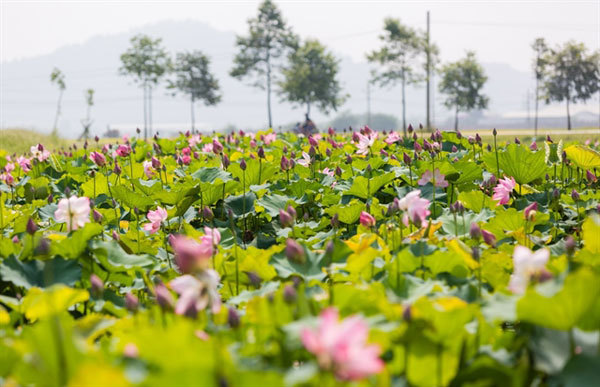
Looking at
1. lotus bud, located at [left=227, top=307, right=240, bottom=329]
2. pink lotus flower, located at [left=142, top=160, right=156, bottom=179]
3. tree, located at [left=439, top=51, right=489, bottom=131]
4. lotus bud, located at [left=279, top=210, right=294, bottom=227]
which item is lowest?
lotus bud, located at [left=227, top=307, right=240, bottom=329]

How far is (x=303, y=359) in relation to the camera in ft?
4.61

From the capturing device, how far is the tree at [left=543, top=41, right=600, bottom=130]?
197 ft

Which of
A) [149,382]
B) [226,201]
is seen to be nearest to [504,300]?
[149,382]

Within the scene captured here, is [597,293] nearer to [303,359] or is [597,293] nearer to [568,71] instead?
[303,359]

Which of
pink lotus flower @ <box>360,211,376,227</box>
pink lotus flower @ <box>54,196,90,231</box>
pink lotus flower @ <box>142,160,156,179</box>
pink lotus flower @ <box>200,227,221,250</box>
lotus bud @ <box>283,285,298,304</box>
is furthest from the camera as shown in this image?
pink lotus flower @ <box>142,160,156,179</box>

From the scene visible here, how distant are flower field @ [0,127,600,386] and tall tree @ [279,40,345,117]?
55.9m

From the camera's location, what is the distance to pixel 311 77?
195ft

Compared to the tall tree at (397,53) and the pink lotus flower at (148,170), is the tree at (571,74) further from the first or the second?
the pink lotus flower at (148,170)

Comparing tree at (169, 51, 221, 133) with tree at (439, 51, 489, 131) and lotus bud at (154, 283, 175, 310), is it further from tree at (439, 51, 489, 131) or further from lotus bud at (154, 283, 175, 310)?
lotus bud at (154, 283, 175, 310)

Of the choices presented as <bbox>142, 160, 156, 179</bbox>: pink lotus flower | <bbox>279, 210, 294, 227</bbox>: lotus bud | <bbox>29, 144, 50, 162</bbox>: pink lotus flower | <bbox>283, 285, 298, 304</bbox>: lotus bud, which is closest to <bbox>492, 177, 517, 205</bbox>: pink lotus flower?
<bbox>279, 210, 294, 227</bbox>: lotus bud

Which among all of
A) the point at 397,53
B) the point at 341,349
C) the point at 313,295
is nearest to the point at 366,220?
the point at 313,295

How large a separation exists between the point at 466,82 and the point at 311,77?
16180 millimetres

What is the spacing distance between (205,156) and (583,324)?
5349 millimetres

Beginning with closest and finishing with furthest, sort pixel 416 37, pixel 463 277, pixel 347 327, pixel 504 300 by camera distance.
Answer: pixel 347 327, pixel 504 300, pixel 463 277, pixel 416 37
